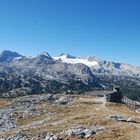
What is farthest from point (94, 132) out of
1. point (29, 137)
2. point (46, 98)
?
point (46, 98)

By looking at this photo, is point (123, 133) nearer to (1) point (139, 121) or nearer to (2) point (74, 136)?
(2) point (74, 136)

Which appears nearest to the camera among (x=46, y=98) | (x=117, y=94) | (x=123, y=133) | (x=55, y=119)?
(x=123, y=133)

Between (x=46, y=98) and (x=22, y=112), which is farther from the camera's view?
(x=46, y=98)

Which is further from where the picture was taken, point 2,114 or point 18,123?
point 2,114

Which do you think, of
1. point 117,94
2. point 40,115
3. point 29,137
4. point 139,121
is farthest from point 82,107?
point 29,137

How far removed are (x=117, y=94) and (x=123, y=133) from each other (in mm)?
69207

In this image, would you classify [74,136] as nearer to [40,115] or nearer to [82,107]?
[40,115]

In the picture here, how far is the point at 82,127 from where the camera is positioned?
6775cm

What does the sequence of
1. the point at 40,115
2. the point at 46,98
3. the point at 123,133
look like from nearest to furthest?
the point at 123,133 < the point at 40,115 < the point at 46,98

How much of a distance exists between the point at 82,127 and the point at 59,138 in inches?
295

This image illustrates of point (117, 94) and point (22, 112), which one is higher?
point (117, 94)

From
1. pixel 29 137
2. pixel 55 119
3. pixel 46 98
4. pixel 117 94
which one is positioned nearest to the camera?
pixel 29 137

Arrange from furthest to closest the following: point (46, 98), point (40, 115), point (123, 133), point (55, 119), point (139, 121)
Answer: point (46, 98), point (40, 115), point (55, 119), point (139, 121), point (123, 133)

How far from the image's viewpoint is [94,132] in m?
62.8
